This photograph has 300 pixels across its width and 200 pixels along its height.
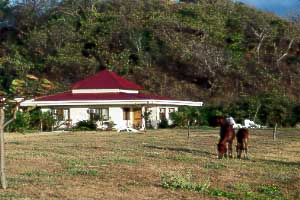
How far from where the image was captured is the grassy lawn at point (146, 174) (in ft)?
40.5

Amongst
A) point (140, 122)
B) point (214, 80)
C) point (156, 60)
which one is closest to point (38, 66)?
point (156, 60)

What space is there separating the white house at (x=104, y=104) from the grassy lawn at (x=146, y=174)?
69.6ft

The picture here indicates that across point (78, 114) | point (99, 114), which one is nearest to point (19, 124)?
point (78, 114)

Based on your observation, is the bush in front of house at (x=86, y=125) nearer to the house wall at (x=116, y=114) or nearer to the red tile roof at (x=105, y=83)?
the house wall at (x=116, y=114)

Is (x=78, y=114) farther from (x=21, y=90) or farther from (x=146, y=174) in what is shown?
(x=21, y=90)

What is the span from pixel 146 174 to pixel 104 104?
29069 millimetres

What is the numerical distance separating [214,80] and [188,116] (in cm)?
1723

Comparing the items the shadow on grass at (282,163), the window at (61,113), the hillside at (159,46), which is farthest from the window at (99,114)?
the shadow on grass at (282,163)

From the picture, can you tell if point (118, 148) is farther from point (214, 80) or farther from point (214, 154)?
point (214, 80)

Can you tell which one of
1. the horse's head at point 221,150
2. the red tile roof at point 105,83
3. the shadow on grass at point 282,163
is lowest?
the shadow on grass at point 282,163

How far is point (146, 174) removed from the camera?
14742 millimetres

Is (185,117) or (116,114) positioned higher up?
(116,114)

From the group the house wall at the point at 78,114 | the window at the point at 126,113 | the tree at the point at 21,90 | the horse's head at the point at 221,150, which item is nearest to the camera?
the tree at the point at 21,90

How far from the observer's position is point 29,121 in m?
41.1
